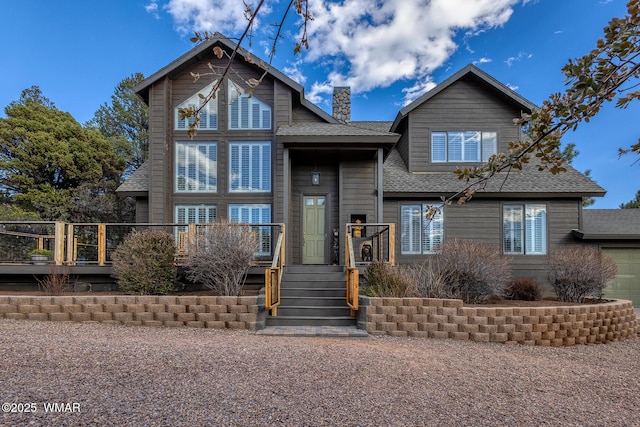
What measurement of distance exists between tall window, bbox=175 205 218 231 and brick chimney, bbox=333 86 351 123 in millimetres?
5286

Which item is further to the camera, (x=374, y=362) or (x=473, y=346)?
(x=473, y=346)

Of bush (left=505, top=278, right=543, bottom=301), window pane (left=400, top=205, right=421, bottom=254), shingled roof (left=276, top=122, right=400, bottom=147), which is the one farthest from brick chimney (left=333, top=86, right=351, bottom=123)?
bush (left=505, top=278, right=543, bottom=301)

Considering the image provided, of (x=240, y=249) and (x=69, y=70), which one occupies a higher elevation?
(x=69, y=70)

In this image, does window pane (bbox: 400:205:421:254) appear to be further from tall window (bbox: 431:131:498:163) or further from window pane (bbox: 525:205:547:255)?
window pane (bbox: 525:205:547:255)

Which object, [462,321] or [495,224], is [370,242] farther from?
[462,321]

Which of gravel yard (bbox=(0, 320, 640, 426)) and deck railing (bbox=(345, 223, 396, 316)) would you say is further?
deck railing (bbox=(345, 223, 396, 316))

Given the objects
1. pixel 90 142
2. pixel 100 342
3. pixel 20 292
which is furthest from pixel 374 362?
pixel 90 142

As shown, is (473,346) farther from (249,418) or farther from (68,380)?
(68,380)

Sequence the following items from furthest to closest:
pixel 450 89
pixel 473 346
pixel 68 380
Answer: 1. pixel 450 89
2. pixel 473 346
3. pixel 68 380

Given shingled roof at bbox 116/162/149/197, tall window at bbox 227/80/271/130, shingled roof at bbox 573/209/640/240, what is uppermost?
tall window at bbox 227/80/271/130

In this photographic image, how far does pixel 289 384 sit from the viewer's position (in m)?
3.49

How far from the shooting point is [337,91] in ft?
41.3

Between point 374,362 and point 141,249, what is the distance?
488cm

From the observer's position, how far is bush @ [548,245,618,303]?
26.3 ft
